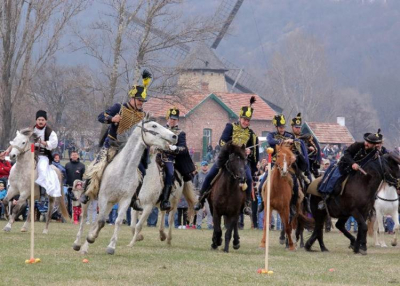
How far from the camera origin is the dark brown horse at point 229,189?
18562 mm

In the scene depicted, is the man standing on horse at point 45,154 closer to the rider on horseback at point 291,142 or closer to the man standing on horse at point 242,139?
the man standing on horse at point 242,139

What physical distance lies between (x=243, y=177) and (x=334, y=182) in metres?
2.40

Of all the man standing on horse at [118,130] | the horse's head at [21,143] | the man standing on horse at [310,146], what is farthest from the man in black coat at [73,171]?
the man standing on horse at [118,130]

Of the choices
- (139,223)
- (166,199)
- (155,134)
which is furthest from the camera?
(166,199)

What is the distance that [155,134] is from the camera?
649 inches

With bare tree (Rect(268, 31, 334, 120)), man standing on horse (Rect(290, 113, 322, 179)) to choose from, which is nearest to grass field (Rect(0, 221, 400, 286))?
man standing on horse (Rect(290, 113, 322, 179))

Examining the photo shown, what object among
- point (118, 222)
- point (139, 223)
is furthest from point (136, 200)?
point (139, 223)

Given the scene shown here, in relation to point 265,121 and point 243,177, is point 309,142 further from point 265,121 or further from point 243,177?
point 265,121

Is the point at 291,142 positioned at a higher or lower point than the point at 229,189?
higher

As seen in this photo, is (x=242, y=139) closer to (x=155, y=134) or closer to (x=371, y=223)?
(x=155, y=134)

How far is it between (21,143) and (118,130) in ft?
12.6

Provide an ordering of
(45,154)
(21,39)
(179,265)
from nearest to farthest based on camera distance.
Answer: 1. (179,265)
2. (45,154)
3. (21,39)

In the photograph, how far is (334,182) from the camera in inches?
789

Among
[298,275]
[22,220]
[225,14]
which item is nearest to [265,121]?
[225,14]
